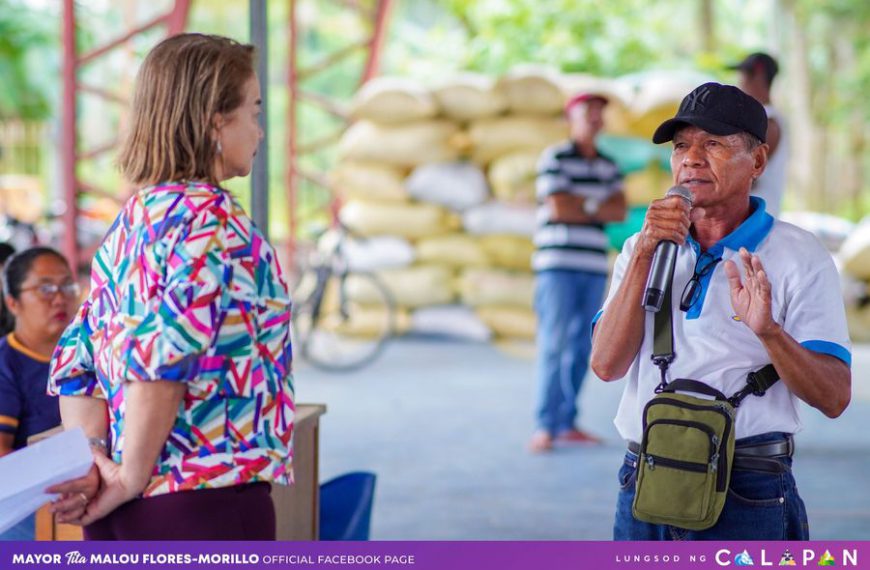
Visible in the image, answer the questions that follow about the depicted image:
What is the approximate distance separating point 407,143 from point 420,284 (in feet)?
3.05

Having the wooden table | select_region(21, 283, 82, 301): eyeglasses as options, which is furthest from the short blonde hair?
select_region(21, 283, 82, 301): eyeglasses

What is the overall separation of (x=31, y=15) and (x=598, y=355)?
18.0 metres

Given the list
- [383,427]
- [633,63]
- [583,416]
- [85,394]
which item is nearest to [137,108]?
[85,394]

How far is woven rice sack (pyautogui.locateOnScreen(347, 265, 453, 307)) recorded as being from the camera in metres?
8.17

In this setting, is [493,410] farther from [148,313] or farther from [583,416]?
[148,313]

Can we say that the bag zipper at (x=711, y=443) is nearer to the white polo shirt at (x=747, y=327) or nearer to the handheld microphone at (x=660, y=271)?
the white polo shirt at (x=747, y=327)

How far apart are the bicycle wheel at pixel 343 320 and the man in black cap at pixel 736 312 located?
5466 mm

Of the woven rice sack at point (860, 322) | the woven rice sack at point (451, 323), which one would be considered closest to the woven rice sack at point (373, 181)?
the woven rice sack at point (451, 323)

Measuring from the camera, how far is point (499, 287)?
797 centimetres

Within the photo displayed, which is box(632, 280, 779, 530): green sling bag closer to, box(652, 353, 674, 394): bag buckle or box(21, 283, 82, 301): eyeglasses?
box(652, 353, 674, 394): bag buckle

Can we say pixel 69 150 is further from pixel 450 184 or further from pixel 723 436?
pixel 723 436

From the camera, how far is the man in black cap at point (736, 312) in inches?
66.5

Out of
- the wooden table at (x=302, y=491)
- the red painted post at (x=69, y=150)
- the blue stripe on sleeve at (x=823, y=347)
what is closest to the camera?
the blue stripe on sleeve at (x=823, y=347)

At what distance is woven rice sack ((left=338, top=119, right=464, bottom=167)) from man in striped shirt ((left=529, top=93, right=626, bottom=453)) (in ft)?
10.2
